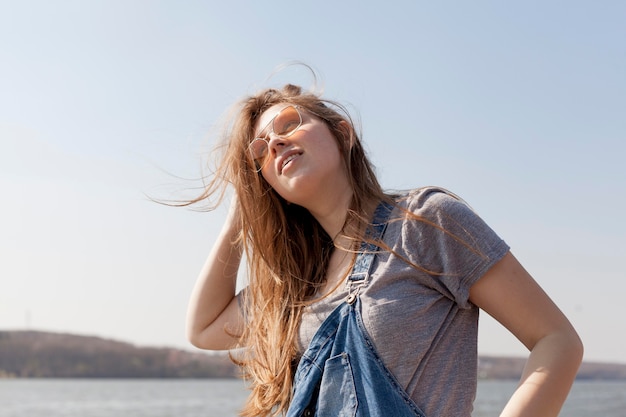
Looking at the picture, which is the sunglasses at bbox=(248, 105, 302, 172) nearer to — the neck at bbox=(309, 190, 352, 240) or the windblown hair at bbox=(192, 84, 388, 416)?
the windblown hair at bbox=(192, 84, 388, 416)

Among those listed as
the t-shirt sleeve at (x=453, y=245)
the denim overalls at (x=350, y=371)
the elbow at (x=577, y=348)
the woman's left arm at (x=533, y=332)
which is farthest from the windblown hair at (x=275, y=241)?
the elbow at (x=577, y=348)

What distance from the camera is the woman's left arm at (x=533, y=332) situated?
1.93m

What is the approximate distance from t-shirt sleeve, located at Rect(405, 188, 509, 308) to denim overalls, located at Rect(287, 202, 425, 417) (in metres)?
0.16

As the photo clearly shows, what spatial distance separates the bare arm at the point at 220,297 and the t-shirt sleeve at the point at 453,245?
884mm

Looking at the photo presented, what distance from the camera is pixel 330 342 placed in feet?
7.39

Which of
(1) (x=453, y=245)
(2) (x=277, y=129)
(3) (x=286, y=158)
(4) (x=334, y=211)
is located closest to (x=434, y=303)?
(1) (x=453, y=245)

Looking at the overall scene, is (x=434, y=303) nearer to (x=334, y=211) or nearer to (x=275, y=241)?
(x=334, y=211)

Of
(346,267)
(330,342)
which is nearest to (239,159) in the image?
(346,267)

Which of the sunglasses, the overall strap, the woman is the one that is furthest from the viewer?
the sunglasses

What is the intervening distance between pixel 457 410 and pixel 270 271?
2.82 ft

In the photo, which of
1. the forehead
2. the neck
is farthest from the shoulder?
the forehead

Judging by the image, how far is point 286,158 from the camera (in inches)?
97.7

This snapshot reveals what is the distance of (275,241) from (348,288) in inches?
21.2

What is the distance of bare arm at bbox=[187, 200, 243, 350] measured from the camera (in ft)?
9.32
